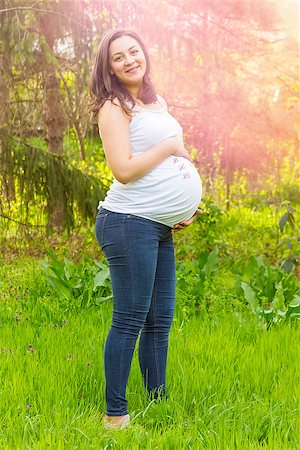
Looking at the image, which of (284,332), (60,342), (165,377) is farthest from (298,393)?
(60,342)

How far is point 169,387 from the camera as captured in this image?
119 inches

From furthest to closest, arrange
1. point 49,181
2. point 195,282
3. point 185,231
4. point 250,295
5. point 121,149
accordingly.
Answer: point 185,231 → point 49,181 → point 195,282 → point 250,295 → point 121,149

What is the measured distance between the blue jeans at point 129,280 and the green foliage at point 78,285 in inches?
68.9

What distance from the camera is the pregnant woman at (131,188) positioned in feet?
8.19

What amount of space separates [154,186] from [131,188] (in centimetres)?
9

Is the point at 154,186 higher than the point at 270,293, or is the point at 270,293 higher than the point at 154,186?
the point at 154,186

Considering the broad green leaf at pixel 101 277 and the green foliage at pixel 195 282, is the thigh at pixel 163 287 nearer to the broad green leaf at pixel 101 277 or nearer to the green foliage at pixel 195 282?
the green foliage at pixel 195 282

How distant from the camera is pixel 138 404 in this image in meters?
2.92

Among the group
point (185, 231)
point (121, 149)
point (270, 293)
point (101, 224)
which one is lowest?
point (185, 231)

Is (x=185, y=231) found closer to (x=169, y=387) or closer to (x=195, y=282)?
(x=195, y=282)

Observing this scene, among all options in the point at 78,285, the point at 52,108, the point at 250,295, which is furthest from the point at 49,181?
the point at 250,295

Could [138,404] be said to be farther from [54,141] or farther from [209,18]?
[209,18]

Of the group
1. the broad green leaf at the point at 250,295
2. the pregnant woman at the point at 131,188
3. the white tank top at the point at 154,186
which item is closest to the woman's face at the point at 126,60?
the pregnant woman at the point at 131,188

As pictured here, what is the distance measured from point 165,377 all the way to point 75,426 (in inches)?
19.4
